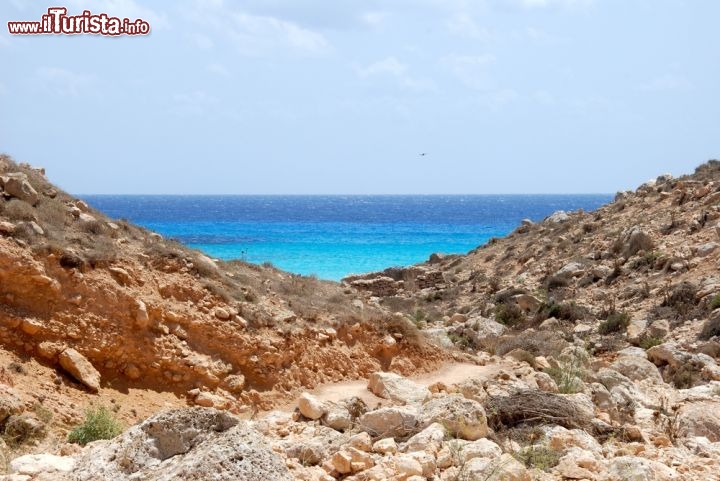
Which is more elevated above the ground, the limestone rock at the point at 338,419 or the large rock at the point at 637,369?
the limestone rock at the point at 338,419

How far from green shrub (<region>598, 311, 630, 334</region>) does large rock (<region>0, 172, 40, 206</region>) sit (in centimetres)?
1299

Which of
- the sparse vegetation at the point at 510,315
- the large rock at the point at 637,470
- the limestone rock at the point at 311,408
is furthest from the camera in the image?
the sparse vegetation at the point at 510,315

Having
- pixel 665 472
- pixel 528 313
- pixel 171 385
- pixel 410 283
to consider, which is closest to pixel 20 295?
pixel 171 385

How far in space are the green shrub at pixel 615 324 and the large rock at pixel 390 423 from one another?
1170cm

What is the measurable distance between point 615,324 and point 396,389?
9.21 metres

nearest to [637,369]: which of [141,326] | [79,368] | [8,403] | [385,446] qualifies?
[385,446]

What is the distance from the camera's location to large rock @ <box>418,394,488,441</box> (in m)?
6.89

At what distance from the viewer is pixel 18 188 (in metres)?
11.6

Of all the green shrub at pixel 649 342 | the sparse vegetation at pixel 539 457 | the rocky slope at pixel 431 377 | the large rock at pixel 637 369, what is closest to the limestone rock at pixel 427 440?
the rocky slope at pixel 431 377

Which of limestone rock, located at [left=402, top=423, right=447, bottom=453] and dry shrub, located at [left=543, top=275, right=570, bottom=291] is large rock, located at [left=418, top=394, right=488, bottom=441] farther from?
dry shrub, located at [left=543, top=275, right=570, bottom=291]

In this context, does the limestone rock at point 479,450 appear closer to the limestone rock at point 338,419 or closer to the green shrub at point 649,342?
the limestone rock at point 338,419

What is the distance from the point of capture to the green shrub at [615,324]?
17641 millimetres

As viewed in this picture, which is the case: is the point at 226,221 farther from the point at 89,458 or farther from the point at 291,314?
the point at 89,458

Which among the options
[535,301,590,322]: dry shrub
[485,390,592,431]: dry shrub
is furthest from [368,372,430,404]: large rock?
[535,301,590,322]: dry shrub
